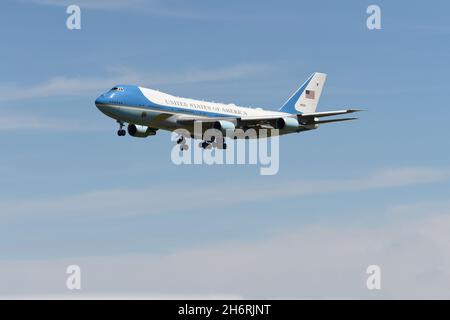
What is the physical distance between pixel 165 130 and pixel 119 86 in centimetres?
739

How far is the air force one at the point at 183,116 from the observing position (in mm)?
99625

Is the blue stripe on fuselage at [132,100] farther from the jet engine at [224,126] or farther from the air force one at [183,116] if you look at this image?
the jet engine at [224,126]

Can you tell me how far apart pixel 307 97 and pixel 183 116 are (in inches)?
1121

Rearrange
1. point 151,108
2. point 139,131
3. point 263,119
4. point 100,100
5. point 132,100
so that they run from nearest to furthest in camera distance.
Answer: point 100,100
point 132,100
point 151,108
point 139,131
point 263,119

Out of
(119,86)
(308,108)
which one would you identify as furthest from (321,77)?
(119,86)

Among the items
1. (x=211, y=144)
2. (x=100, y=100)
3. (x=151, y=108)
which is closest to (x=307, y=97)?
(x=211, y=144)

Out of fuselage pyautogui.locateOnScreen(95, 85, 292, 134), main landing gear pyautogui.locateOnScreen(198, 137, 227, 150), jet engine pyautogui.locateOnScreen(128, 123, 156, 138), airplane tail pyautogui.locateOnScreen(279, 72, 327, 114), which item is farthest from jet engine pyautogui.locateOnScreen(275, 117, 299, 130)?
airplane tail pyautogui.locateOnScreen(279, 72, 327, 114)

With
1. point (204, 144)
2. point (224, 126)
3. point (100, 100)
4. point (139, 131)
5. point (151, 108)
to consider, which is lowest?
point (204, 144)

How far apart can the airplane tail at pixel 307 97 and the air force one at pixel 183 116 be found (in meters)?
12.3

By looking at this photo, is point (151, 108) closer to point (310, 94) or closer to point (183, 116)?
point (183, 116)

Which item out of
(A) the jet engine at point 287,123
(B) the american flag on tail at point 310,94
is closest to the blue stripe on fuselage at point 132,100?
(A) the jet engine at point 287,123

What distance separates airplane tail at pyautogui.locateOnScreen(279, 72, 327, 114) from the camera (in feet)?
412

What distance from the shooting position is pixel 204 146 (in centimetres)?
10406

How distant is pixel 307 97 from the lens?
12731 cm
